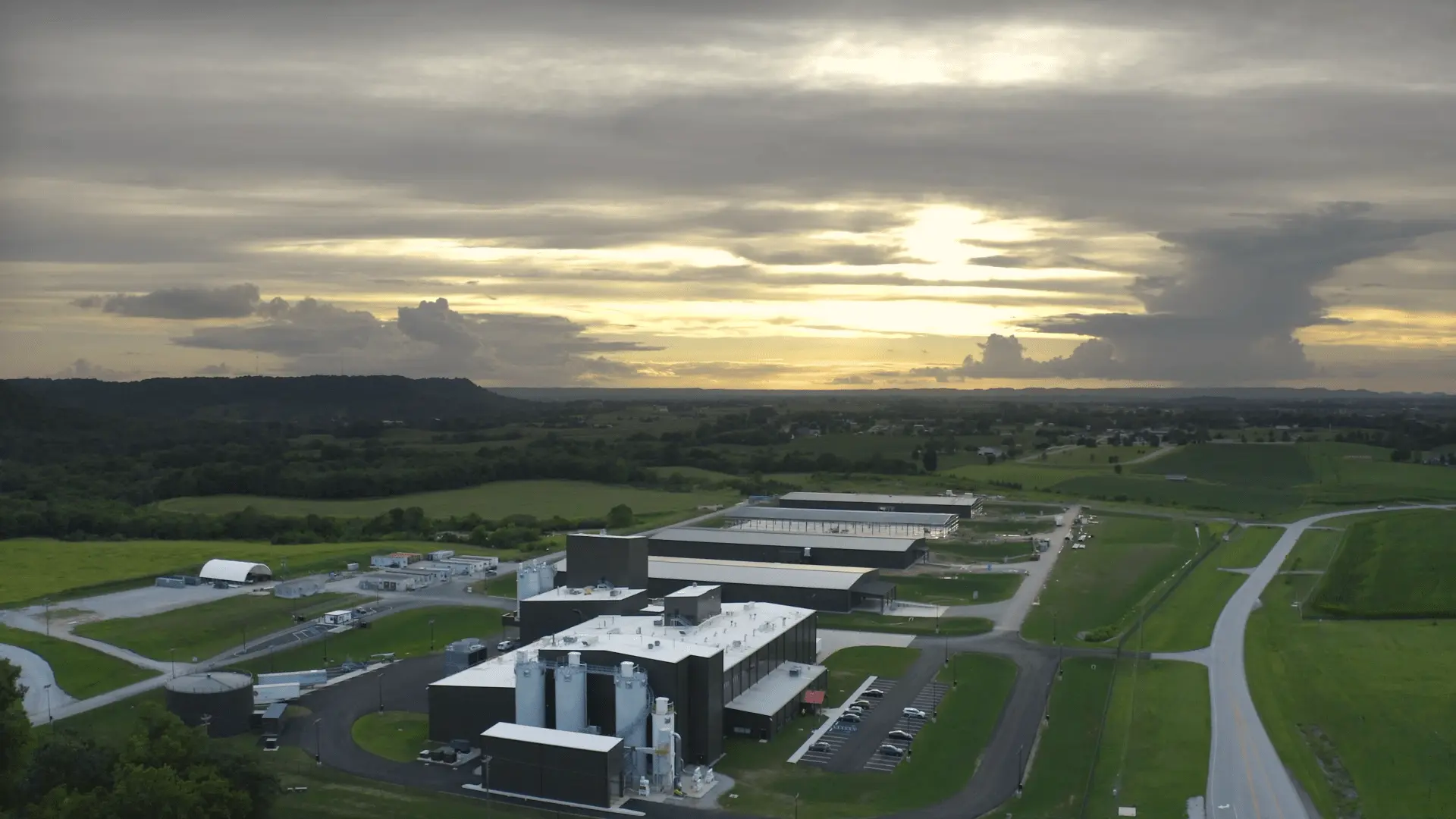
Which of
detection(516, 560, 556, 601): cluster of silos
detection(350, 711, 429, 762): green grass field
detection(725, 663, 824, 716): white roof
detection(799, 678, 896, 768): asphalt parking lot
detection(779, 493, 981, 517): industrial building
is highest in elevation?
detection(516, 560, 556, 601): cluster of silos

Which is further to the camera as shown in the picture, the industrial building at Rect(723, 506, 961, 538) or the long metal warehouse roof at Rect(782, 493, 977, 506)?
the long metal warehouse roof at Rect(782, 493, 977, 506)

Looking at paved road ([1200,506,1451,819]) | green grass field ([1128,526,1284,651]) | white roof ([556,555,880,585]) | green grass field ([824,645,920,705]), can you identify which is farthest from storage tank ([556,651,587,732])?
green grass field ([1128,526,1284,651])

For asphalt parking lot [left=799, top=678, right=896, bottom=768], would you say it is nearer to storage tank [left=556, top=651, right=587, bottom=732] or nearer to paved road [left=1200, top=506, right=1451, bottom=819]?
storage tank [left=556, top=651, right=587, bottom=732]

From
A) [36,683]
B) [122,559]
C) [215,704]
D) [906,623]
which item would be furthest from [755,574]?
[122,559]

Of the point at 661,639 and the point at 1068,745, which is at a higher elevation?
the point at 661,639

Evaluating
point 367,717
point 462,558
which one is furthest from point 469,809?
point 462,558

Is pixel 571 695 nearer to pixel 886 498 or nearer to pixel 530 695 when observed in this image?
pixel 530 695

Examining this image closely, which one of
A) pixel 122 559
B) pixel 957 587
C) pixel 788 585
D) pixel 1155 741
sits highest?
pixel 788 585

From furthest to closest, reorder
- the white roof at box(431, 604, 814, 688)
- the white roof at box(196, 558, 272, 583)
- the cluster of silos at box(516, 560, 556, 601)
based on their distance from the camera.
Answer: the white roof at box(196, 558, 272, 583), the cluster of silos at box(516, 560, 556, 601), the white roof at box(431, 604, 814, 688)

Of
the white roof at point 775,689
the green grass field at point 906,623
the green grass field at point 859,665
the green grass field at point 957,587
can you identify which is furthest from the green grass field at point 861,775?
the green grass field at point 957,587
